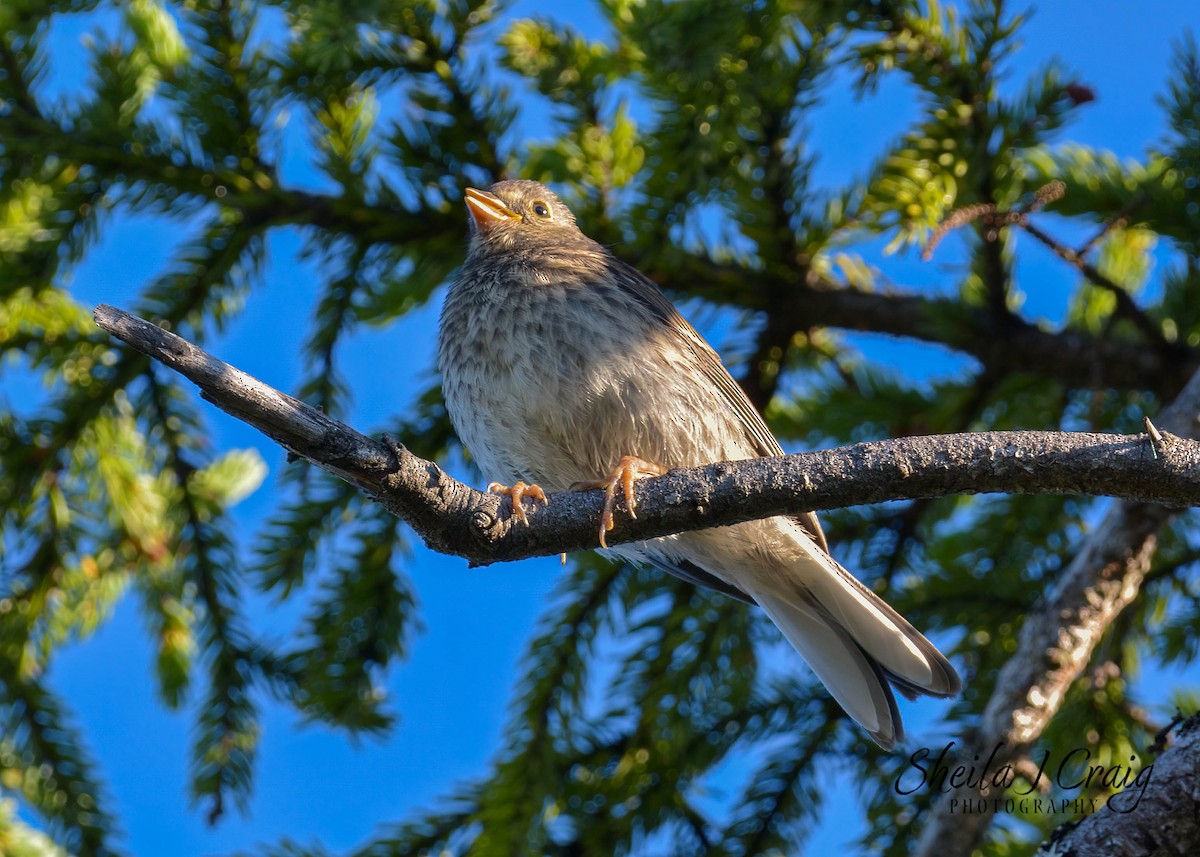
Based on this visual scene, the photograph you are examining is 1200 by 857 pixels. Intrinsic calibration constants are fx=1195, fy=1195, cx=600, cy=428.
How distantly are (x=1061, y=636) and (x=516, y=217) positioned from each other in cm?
235

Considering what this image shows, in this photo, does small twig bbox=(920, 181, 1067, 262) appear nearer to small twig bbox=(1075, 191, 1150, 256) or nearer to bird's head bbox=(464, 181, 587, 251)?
small twig bbox=(1075, 191, 1150, 256)

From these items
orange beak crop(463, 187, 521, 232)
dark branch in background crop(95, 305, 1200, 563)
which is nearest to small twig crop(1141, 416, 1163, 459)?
dark branch in background crop(95, 305, 1200, 563)

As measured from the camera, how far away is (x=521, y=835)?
130 inches

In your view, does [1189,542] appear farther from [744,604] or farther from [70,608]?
[70,608]

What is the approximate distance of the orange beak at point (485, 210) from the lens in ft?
13.1

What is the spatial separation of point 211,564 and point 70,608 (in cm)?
84

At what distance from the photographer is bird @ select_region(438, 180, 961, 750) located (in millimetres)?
3695

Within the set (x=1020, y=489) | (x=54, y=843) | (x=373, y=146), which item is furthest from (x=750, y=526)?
(x=54, y=843)

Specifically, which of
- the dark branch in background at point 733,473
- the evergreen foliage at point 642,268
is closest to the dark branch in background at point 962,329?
the evergreen foliage at point 642,268

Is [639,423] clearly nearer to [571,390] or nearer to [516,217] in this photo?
[571,390]
